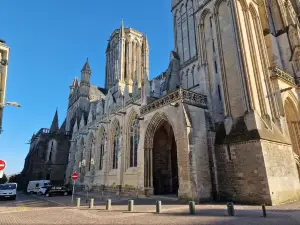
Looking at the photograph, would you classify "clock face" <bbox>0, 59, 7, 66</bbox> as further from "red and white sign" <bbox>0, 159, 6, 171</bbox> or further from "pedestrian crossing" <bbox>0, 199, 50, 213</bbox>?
"pedestrian crossing" <bbox>0, 199, 50, 213</bbox>

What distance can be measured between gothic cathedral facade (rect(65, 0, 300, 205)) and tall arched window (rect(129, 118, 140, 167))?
10 centimetres

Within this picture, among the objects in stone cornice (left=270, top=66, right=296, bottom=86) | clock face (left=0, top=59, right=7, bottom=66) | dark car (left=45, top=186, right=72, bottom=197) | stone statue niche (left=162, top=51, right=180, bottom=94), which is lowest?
dark car (left=45, top=186, right=72, bottom=197)

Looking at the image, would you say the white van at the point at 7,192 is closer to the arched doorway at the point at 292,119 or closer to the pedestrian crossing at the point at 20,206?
the pedestrian crossing at the point at 20,206

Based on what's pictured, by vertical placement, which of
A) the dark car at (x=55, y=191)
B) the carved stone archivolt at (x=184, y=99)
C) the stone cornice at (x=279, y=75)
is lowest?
the dark car at (x=55, y=191)

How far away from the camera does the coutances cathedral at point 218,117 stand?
12.4 meters

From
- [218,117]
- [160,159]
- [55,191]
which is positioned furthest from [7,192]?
[218,117]

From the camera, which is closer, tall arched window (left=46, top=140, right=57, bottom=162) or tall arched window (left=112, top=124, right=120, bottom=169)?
tall arched window (left=112, top=124, right=120, bottom=169)

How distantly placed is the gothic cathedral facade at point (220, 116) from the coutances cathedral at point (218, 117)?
7cm

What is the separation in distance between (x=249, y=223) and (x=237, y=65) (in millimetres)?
10453

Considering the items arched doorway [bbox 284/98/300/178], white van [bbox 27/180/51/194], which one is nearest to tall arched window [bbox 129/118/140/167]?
arched doorway [bbox 284/98/300/178]

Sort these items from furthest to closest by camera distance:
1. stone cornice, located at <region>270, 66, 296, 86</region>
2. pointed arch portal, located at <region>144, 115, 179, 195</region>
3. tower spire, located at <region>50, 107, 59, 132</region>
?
tower spire, located at <region>50, 107, 59, 132</region> → pointed arch portal, located at <region>144, 115, 179, 195</region> → stone cornice, located at <region>270, 66, 296, 86</region>

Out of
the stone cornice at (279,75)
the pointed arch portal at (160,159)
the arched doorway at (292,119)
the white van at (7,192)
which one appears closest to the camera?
the stone cornice at (279,75)

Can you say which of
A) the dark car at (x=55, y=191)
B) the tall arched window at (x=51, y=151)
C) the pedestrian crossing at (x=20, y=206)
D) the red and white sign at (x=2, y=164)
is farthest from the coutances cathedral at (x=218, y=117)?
the tall arched window at (x=51, y=151)

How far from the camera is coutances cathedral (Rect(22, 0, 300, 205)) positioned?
12.4 m
